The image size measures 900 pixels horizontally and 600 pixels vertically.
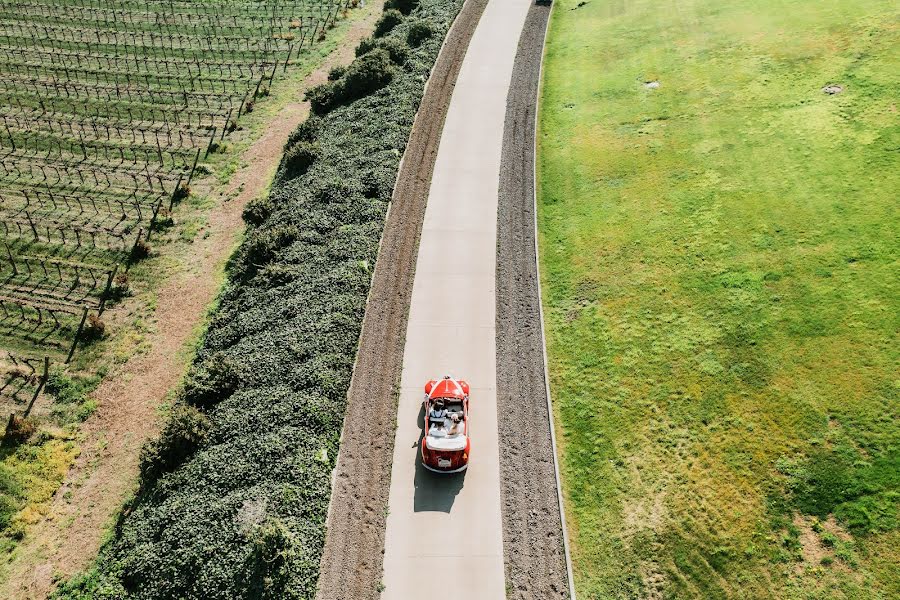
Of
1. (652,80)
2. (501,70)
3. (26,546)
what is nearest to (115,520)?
(26,546)

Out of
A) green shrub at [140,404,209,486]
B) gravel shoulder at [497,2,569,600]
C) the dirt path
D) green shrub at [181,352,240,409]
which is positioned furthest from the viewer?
green shrub at [181,352,240,409]

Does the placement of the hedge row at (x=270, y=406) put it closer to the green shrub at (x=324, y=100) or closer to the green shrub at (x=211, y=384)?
the green shrub at (x=211, y=384)

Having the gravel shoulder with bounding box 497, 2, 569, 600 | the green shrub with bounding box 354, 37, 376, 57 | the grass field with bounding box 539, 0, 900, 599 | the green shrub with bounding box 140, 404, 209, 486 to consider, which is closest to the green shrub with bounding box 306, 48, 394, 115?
the green shrub with bounding box 354, 37, 376, 57

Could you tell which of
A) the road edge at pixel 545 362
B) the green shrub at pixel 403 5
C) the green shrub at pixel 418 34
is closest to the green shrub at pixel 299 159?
the road edge at pixel 545 362

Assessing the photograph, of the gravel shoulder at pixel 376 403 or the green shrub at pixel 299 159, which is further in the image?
the green shrub at pixel 299 159

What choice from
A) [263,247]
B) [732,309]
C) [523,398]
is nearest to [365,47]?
[263,247]

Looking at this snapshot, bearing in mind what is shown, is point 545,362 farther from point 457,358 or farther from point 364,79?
point 364,79

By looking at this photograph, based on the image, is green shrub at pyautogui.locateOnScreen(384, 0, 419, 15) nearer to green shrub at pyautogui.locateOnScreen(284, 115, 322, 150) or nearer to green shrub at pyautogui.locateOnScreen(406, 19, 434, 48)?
green shrub at pyautogui.locateOnScreen(406, 19, 434, 48)
